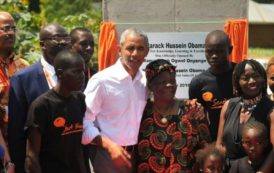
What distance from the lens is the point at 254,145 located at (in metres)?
4.32

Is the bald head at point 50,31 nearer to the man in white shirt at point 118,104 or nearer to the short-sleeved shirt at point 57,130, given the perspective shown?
the man in white shirt at point 118,104

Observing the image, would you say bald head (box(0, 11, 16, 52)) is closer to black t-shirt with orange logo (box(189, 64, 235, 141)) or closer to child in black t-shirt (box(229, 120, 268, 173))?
black t-shirt with orange logo (box(189, 64, 235, 141))

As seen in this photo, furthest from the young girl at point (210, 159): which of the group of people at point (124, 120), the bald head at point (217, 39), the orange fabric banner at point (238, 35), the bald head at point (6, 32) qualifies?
the orange fabric banner at point (238, 35)

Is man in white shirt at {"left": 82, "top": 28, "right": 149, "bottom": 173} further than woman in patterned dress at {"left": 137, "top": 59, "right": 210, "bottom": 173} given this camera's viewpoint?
Yes

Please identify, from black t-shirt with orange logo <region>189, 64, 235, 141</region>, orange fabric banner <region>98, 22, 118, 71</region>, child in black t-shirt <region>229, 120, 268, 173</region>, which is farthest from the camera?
orange fabric banner <region>98, 22, 118, 71</region>

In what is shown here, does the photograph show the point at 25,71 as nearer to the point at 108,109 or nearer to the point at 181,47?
the point at 108,109

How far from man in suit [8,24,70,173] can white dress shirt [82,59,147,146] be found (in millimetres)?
369

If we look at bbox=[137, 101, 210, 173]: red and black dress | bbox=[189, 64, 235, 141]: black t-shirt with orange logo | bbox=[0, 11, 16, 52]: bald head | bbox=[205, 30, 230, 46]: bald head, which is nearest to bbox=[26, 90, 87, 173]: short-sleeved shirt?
bbox=[137, 101, 210, 173]: red and black dress

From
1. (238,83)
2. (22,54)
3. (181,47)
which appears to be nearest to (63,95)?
(238,83)

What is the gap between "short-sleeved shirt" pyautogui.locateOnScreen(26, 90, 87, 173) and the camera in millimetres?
4125

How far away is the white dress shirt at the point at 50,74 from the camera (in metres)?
4.59

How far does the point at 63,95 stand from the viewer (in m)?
4.25

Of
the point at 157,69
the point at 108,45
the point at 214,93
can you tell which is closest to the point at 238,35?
the point at 108,45

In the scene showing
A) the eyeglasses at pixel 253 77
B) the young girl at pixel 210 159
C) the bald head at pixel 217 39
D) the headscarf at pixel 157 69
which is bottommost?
the young girl at pixel 210 159
